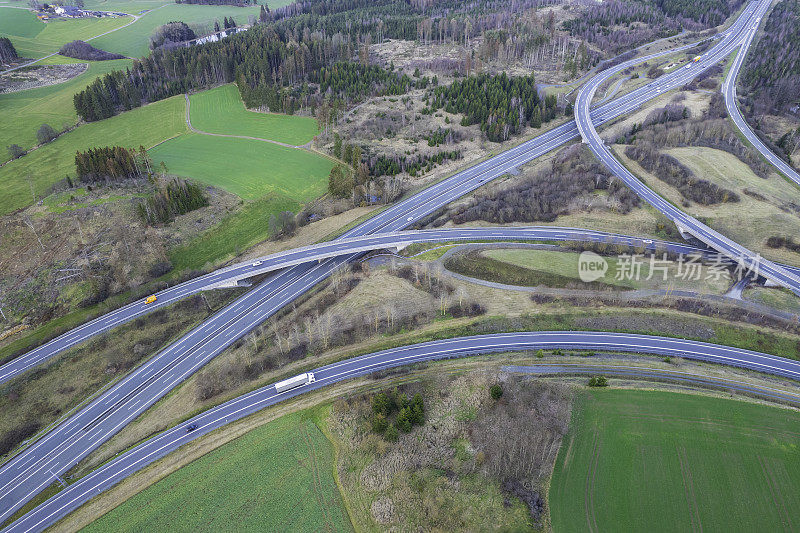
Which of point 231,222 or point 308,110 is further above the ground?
point 308,110

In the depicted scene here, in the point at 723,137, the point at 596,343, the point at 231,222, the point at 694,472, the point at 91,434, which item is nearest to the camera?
the point at 694,472

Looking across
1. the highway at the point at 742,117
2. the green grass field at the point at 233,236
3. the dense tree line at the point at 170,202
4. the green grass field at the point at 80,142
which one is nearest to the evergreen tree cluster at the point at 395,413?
the green grass field at the point at 233,236

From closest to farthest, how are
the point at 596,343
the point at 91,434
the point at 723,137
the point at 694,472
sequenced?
the point at 694,472 < the point at 91,434 < the point at 596,343 < the point at 723,137

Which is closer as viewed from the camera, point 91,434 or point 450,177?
point 91,434

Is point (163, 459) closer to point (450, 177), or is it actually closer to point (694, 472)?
point (694, 472)

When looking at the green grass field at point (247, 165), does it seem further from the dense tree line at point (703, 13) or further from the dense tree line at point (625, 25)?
the dense tree line at point (703, 13)

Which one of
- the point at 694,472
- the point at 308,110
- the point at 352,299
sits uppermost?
the point at 308,110

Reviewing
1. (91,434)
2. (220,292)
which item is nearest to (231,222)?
(220,292)
